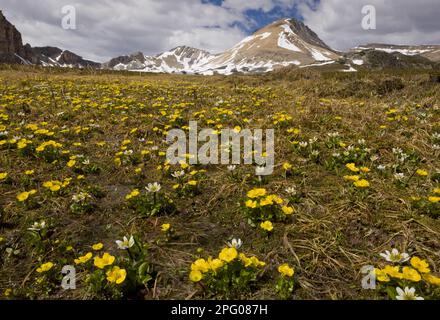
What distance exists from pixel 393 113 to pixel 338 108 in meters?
1.47

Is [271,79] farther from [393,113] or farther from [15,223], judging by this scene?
[15,223]

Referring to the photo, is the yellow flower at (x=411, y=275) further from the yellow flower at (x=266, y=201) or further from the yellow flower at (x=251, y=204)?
the yellow flower at (x=251, y=204)

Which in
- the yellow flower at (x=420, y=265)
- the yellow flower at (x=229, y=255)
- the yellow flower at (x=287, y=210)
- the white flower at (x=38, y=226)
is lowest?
the yellow flower at (x=420, y=265)

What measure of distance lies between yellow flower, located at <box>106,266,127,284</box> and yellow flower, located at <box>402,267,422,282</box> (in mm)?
2841

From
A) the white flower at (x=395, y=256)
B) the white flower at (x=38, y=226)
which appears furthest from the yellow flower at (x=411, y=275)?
the white flower at (x=38, y=226)

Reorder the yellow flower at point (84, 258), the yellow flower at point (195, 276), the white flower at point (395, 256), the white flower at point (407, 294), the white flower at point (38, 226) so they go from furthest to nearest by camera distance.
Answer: the white flower at point (38, 226), the yellow flower at point (84, 258), the white flower at point (395, 256), the yellow flower at point (195, 276), the white flower at point (407, 294)

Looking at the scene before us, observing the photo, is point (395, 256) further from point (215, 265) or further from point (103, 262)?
point (103, 262)

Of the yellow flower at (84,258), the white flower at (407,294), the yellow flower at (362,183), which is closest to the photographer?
the white flower at (407,294)

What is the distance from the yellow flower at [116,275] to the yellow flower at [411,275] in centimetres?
284

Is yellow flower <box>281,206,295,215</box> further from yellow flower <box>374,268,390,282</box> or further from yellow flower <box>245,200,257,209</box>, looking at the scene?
yellow flower <box>374,268,390,282</box>

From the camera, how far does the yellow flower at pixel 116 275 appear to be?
314cm

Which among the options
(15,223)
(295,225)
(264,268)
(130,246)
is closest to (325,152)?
(295,225)

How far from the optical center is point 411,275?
299 centimetres

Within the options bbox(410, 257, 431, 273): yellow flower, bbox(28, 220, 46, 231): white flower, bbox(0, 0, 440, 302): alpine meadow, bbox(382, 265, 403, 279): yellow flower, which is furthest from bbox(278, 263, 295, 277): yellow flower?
bbox(28, 220, 46, 231): white flower
